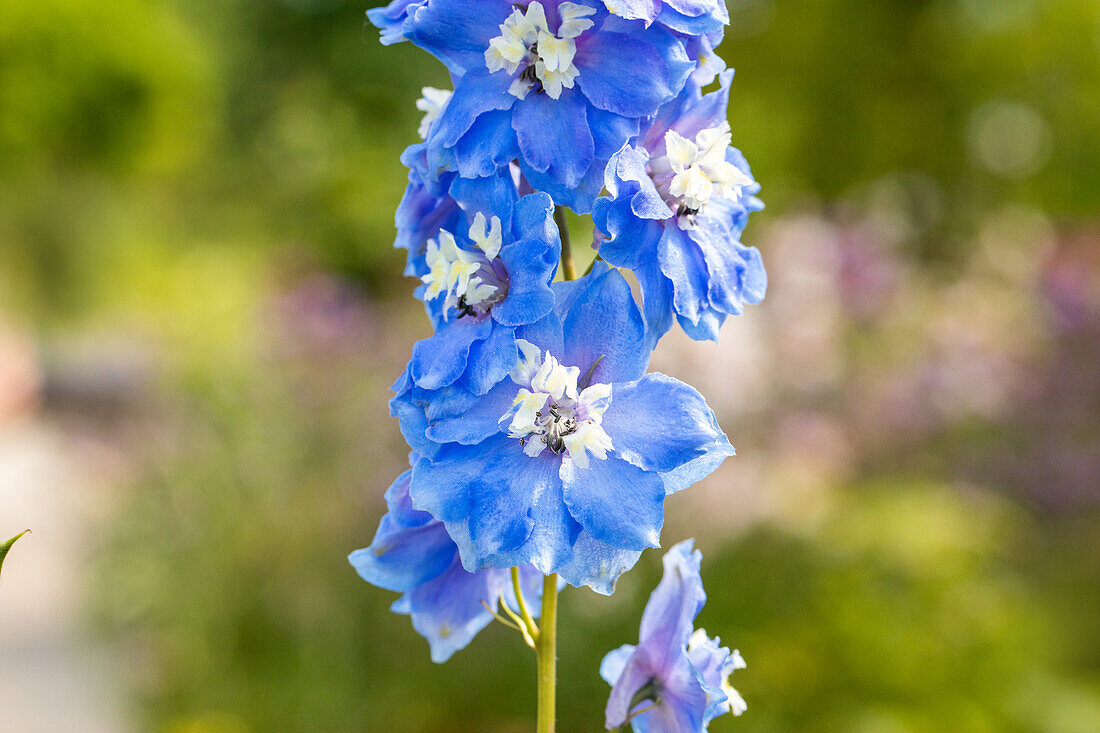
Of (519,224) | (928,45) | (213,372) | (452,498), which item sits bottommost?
(452,498)

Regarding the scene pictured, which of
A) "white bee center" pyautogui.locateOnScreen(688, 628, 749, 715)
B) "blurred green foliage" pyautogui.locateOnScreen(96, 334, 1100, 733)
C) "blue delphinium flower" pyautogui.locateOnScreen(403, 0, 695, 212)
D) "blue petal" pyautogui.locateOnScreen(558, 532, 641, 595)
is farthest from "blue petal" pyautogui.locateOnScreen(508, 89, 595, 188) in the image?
"blurred green foliage" pyautogui.locateOnScreen(96, 334, 1100, 733)

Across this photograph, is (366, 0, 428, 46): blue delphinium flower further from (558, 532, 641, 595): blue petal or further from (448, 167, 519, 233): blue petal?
(558, 532, 641, 595): blue petal

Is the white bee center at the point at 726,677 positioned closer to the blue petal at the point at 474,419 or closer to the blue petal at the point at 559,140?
the blue petal at the point at 474,419

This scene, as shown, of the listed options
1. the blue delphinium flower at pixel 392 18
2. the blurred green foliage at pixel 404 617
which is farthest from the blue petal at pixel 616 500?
the blurred green foliage at pixel 404 617

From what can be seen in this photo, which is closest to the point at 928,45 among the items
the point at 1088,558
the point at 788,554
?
the point at 1088,558

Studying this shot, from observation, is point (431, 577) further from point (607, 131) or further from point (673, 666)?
point (607, 131)

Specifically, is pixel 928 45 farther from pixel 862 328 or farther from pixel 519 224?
pixel 519 224
